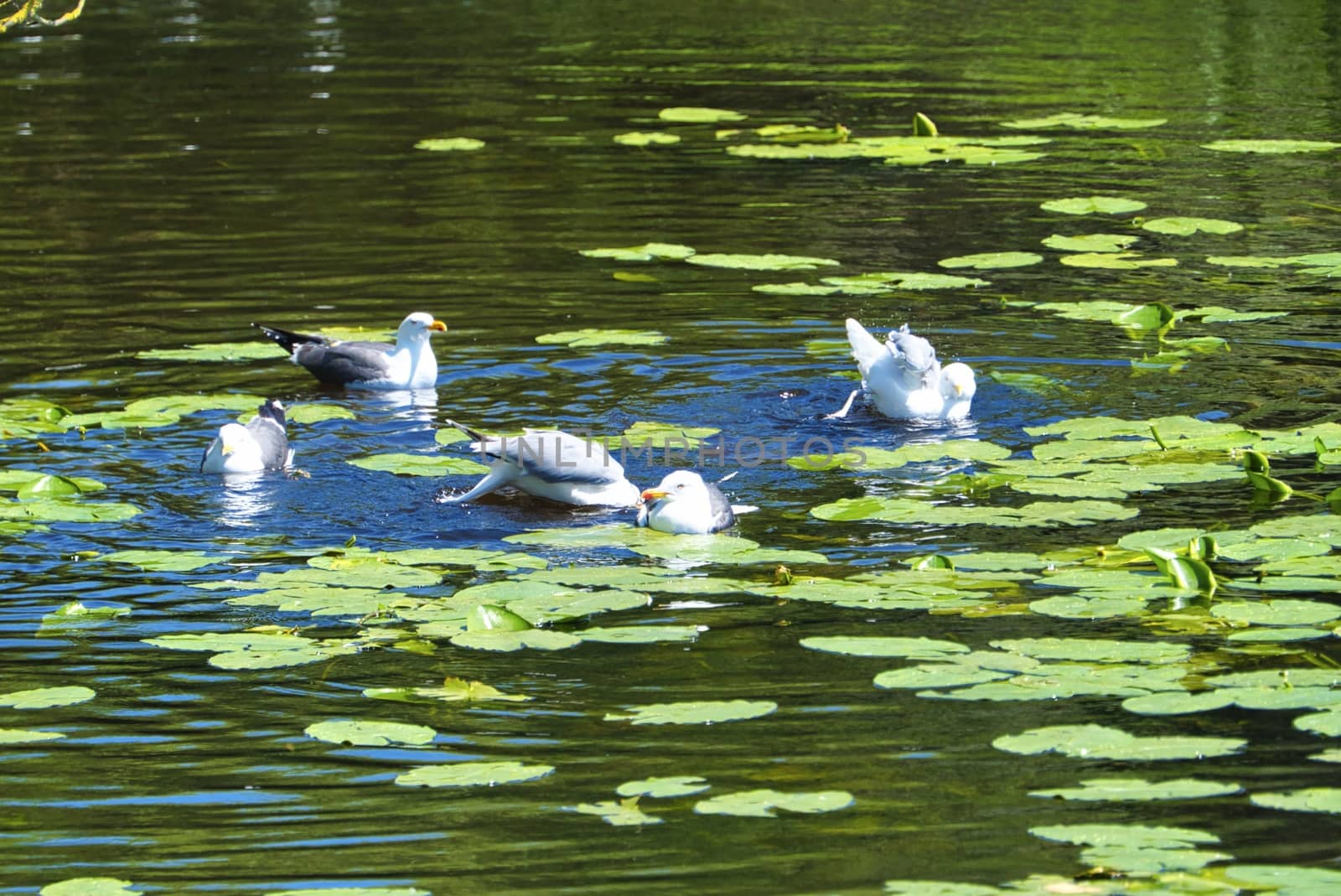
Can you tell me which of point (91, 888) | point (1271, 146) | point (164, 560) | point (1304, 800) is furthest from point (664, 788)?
point (1271, 146)

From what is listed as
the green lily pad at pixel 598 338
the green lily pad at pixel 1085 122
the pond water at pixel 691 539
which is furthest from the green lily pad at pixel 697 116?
the green lily pad at pixel 598 338

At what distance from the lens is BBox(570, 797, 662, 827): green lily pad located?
5441 mm

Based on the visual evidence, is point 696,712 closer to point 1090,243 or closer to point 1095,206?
point 1090,243

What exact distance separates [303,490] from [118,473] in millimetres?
998

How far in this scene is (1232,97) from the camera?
1875 cm

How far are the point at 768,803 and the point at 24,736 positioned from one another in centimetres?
261

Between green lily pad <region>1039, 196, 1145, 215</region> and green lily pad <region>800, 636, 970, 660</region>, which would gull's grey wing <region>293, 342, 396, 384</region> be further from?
green lily pad <region>1039, 196, 1145, 215</region>

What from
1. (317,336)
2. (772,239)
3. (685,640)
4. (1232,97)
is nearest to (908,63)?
(1232,97)

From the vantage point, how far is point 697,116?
60.8 ft

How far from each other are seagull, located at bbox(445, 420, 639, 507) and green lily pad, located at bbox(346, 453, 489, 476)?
1.07ft

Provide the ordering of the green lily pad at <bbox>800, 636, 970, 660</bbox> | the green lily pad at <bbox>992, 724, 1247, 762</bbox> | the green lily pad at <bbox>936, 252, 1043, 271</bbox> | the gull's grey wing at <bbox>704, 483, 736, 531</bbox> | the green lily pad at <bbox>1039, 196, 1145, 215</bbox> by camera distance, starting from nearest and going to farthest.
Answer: the green lily pad at <bbox>992, 724, 1247, 762</bbox> < the green lily pad at <bbox>800, 636, 970, 660</bbox> < the gull's grey wing at <bbox>704, 483, 736, 531</bbox> < the green lily pad at <bbox>936, 252, 1043, 271</bbox> < the green lily pad at <bbox>1039, 196, 1145, 215</bbox>

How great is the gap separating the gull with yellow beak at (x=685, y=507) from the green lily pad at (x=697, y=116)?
10.7 metres

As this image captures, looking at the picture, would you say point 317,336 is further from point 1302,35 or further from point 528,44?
point 1302,35

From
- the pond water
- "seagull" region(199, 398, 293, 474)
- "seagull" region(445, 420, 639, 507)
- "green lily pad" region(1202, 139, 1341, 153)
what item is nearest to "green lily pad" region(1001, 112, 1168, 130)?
the pond water
